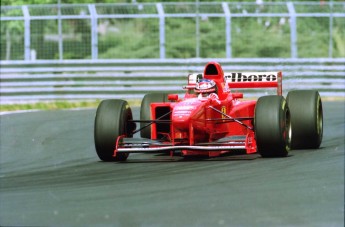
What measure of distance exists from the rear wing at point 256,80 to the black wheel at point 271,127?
6.49ft

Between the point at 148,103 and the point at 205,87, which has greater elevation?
the point at 205,87

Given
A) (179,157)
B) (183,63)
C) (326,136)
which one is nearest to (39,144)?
(179,157)

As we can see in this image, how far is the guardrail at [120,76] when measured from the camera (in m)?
23.9

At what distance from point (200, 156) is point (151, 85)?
36.1 feet

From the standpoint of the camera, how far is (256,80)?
14.9 meters

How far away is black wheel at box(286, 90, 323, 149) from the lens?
13.5 meters

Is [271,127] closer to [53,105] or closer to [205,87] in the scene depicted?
[205,87]

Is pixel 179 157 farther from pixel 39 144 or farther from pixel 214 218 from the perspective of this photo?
pixel 214 218

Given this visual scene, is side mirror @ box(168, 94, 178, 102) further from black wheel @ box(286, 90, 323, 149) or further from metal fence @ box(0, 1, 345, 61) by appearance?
metal fence @ box(0, 1, 345, 61)

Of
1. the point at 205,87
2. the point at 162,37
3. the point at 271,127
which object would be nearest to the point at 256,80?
the point at 205,87

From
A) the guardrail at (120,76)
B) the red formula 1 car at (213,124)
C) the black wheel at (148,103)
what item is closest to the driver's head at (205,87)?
the red formula 1 car at (213,124)

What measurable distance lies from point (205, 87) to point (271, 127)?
1.40m

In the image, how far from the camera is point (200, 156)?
43.9 ft

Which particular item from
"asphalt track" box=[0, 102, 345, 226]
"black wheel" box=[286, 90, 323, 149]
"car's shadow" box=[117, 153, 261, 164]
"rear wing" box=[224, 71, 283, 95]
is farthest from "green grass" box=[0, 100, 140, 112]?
"black wheel" box=[286, 90, 323, 149]
